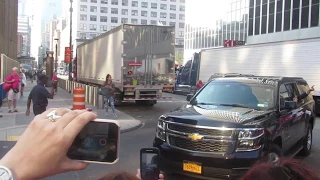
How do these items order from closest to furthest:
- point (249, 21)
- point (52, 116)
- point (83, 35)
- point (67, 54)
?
point (52, 116) → point (67, 54) → point (249, 21) → point (83, 35)

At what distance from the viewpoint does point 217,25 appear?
54312mm

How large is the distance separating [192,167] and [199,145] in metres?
0.34

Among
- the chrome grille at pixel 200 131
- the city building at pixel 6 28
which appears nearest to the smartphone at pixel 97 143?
the chrome grille at pixel 200 131

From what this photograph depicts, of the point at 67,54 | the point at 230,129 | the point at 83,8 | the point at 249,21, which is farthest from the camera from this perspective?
the point at 83,8

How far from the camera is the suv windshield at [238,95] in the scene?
255 inches

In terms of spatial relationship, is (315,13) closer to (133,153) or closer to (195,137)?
(133,153)

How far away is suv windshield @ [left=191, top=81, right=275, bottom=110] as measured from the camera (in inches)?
255

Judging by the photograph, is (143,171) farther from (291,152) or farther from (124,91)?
(124,91)

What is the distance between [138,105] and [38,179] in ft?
59.8

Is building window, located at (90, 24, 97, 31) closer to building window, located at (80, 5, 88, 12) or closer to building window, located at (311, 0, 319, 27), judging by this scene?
building window, located at (80, 5, 88, 12)

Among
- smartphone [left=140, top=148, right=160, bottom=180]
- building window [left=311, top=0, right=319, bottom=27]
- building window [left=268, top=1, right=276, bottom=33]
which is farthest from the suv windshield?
building window [left=268, top=1, right=276, bottom=33]

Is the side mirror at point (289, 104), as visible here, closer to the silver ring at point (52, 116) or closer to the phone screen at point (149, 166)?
the phone screen at point (149, 166)

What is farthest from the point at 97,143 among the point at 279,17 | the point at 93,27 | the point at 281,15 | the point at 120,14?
the point at 120,14

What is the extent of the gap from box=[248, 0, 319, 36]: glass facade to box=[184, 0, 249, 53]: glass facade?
9.90 ft
